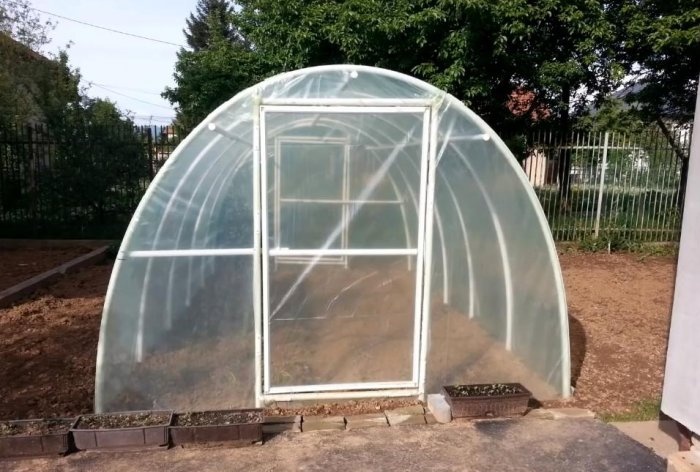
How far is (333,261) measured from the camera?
4309mm

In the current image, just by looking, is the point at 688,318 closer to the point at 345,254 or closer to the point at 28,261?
the point at 345,254

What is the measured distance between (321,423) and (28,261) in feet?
25.7

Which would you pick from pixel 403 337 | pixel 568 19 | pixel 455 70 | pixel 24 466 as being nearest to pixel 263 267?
pixel 403 337

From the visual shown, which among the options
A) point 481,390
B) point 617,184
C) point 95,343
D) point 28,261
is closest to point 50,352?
point 95,343

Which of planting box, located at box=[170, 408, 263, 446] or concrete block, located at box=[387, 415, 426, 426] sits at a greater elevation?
planting box, located at box=[170, 408, 263, 446]

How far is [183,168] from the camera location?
405 cm

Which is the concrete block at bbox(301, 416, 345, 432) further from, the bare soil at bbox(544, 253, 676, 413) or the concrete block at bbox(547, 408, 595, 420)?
the bare soil at bbox(544, 253, 676, 413)

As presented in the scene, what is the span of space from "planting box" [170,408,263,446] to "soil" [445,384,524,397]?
59.6 inches

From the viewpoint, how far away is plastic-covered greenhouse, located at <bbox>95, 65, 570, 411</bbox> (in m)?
4.01

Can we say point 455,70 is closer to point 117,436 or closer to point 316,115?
point 316,115

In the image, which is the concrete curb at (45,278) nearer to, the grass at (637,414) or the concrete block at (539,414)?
the concrete block at (539,414)

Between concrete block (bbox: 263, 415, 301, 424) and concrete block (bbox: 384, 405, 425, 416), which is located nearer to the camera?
concrete block (bbox: 263, 415, 301, 424)

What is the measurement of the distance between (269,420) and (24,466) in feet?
5.29

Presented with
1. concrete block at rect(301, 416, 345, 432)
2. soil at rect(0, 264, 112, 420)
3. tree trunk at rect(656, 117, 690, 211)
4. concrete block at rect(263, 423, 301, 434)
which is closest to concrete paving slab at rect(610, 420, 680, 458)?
concrete block at rect(301, 416, 345, 432)
